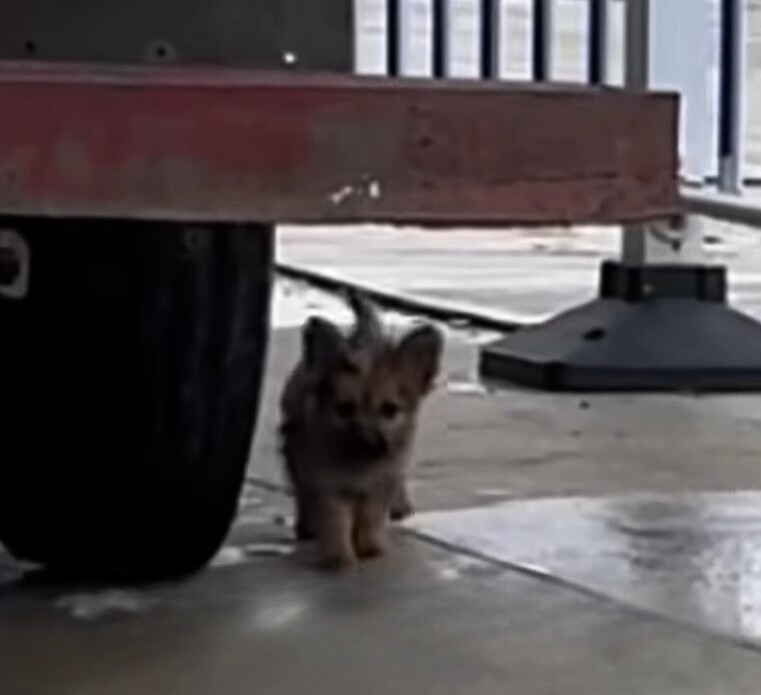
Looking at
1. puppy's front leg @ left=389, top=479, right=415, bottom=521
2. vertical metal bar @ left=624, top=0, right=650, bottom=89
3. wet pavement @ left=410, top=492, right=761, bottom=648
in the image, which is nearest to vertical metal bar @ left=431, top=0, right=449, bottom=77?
vertical metal bar @ left=624, top=0, right=650, bottom=89

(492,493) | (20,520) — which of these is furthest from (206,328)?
(492,493)

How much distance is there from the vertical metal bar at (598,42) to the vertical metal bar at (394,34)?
2.12 m

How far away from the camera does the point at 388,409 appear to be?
16.2 ft

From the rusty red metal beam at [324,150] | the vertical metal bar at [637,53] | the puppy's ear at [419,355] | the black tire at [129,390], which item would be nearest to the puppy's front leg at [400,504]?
the puppy's ear at [419,355]

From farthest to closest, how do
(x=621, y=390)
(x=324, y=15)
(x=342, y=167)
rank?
1. (x=621, y=390)
2. (x=324, y=15)
3. (x=342, y=167)

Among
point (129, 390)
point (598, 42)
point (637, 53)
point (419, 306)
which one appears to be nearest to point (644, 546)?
point (129, 390)

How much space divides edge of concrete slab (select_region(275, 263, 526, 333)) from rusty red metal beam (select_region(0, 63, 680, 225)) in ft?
19.7

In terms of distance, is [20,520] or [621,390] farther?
[621,390]

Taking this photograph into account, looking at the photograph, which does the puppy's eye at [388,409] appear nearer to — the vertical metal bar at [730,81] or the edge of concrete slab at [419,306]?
the edge of concrete slab at [419,306]

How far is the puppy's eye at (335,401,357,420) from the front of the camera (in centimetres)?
490

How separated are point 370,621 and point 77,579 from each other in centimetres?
56

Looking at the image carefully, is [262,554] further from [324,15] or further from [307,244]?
[307,244]

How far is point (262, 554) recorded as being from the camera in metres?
5.11

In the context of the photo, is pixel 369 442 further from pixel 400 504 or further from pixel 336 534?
pixel 400 504
